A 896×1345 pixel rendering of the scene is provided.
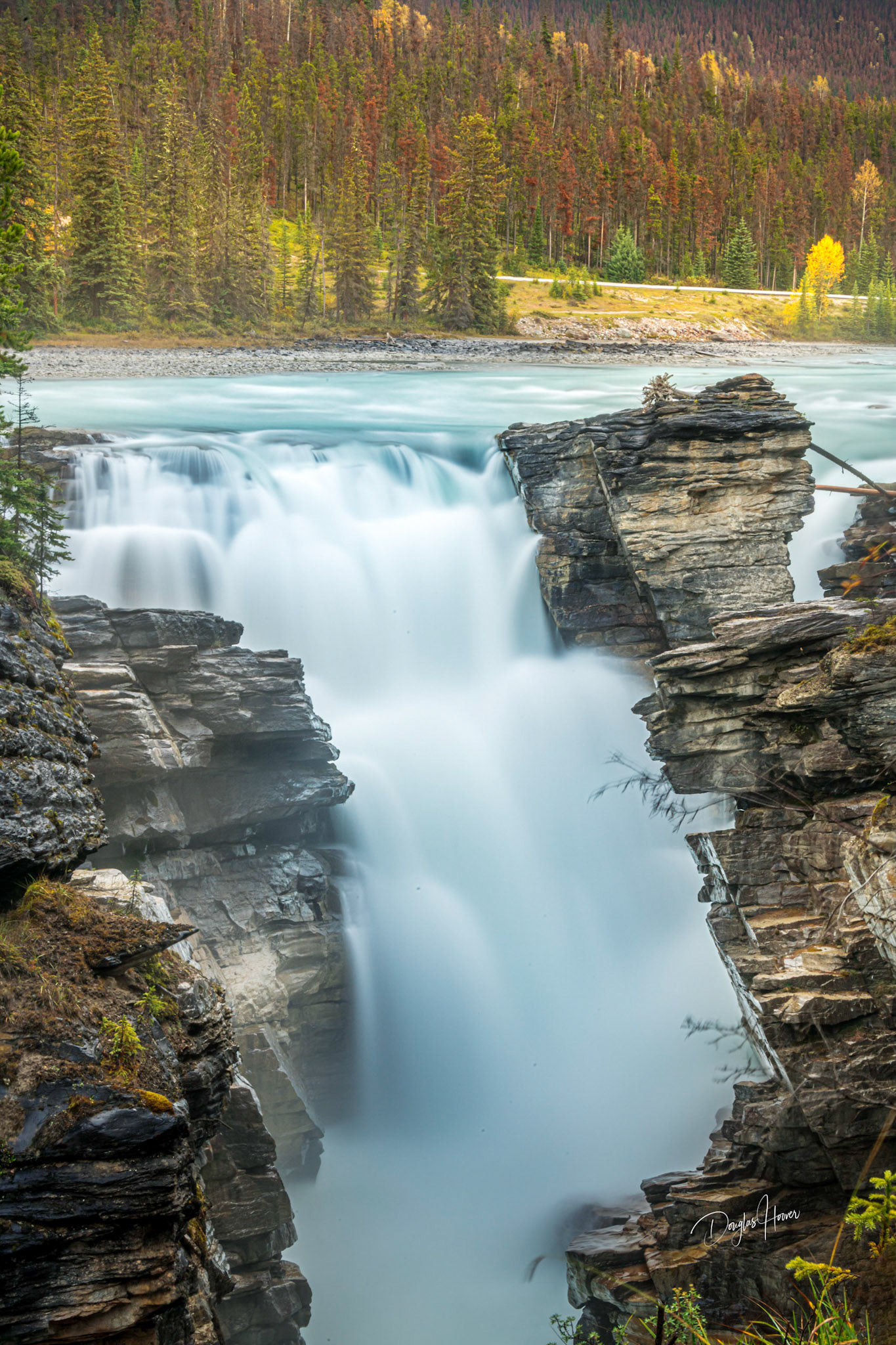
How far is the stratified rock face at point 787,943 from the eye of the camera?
30.7 ft

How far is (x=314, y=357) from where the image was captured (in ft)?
143

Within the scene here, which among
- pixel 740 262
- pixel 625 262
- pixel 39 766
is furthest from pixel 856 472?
pixel 740 262

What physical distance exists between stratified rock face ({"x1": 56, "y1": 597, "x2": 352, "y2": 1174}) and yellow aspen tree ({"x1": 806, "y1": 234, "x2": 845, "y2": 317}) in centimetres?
7017

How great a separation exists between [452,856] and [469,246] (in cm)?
4673

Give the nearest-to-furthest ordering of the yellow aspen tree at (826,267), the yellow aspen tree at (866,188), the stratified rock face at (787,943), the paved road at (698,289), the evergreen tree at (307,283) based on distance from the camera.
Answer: the stratified rock face at (787,943) < the evergreen tree at (307,283) < the paved road at (698,289) < the yellow aspen tree at (826,267) < the yellow aspen tree at (866,188)

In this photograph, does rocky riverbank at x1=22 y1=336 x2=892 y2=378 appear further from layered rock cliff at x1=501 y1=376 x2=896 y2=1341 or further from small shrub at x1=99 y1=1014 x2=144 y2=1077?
small shrub at x1=99 y1=1014 x2=144 y2=1077

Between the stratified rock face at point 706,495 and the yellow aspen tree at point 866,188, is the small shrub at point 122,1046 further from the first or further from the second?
the yellow aspen tree at point 866,188

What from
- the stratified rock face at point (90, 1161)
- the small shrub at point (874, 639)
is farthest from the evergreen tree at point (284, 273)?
the stratified rock face at point (90, 1161)

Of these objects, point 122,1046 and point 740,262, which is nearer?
point 122,1046

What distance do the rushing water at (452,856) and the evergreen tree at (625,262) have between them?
50596mm

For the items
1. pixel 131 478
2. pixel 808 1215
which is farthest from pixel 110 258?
pixel 808 1215

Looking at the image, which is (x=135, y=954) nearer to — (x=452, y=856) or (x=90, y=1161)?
(x=90, y=1161)

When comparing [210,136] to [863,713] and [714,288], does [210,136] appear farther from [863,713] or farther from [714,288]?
[863,713]

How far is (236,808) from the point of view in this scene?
47.2 ft
